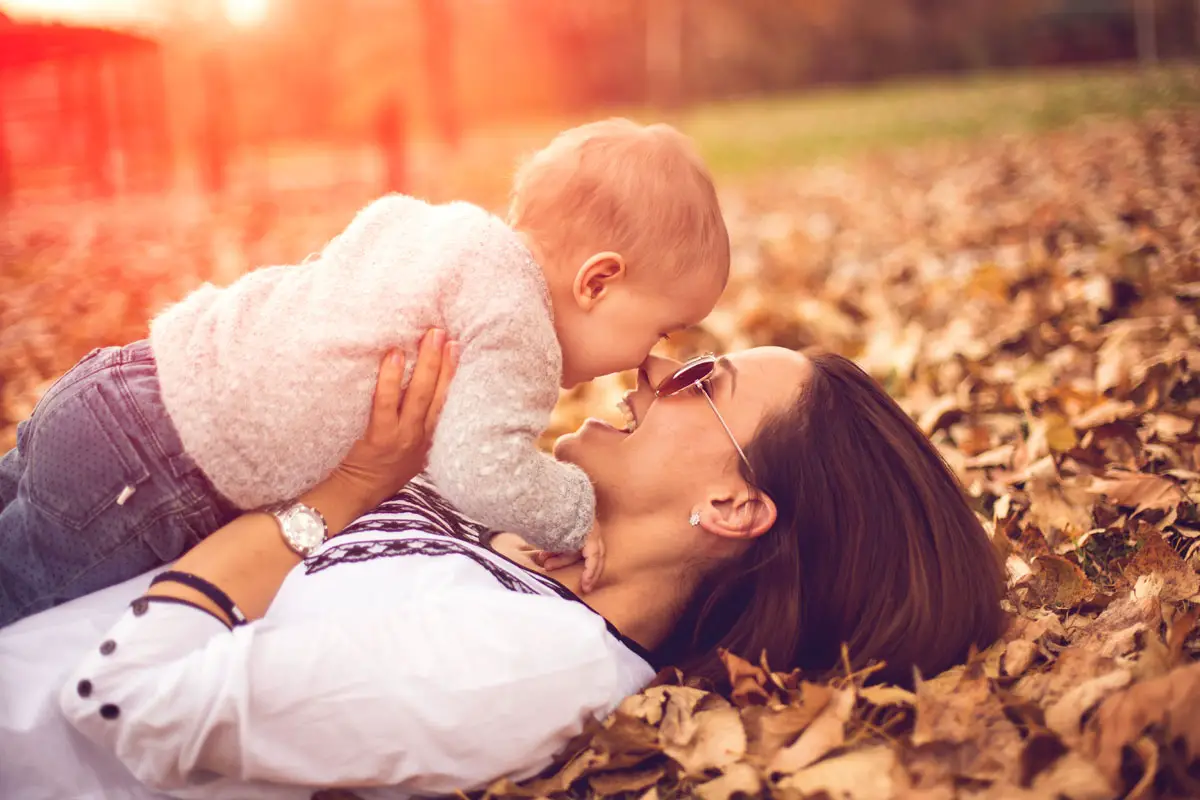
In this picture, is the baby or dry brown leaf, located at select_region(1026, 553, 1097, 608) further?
dry brown leaf, located at select_region(1026, 553, 1097, 608)

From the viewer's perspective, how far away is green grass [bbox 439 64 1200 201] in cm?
1471

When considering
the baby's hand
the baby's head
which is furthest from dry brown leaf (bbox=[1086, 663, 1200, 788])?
the baby's head

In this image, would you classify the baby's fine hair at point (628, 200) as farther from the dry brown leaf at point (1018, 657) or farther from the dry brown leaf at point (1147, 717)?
the dry brown leaf at point (1147, 717)

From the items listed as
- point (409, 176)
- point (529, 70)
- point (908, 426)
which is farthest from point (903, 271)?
point (529, 70)

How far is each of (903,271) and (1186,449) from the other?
3.21m

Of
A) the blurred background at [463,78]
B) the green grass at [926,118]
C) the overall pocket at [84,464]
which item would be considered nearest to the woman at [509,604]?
the overall pocket at [84,464]

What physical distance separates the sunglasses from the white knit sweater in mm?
292

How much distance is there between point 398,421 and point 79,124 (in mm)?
14127

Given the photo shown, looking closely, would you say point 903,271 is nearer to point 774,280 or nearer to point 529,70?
point 774,280

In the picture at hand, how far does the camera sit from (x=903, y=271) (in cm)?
640

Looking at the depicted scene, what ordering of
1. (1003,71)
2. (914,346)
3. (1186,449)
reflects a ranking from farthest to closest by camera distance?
(1003,71) → (914,346) → (1186,449)

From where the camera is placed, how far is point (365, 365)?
7.09 feet

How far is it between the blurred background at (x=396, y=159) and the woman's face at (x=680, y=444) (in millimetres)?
721

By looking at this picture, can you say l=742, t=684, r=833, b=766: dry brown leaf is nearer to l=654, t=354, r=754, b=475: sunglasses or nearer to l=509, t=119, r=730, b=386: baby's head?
l=654, t=354, r=754, b=475: sunglasses
